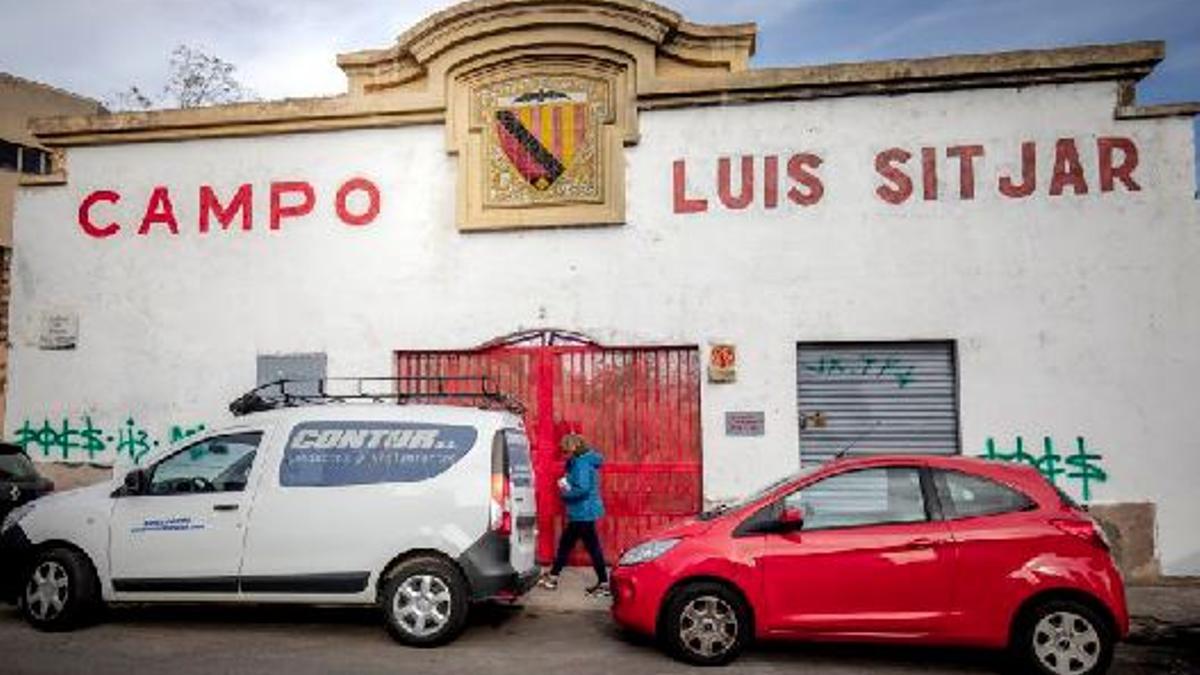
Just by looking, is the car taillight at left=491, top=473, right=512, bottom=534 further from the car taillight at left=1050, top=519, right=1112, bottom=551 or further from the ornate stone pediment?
the ornate stone pediment

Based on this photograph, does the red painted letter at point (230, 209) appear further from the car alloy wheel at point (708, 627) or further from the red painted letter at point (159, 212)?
the car alloy wheel at point (708, 627)

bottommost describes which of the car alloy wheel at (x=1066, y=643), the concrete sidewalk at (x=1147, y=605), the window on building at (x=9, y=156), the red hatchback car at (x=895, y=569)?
the concrete sidewalk at (x=1147, y=605)

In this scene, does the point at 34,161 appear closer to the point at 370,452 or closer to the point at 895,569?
the point at 370,452

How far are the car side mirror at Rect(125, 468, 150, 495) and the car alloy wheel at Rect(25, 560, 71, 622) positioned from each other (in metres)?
0.84

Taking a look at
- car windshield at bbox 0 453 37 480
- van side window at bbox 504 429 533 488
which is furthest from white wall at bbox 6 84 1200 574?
van side window at bbox 504 429 533 488

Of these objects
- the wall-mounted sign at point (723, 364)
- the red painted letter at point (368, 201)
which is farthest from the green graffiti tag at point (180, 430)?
the wall-mounted sign at point (723, 364)

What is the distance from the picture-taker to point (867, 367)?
419 inches

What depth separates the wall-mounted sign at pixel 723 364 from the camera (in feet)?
35.0

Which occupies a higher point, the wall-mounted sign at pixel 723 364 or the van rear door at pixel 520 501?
the wall-mounted sign at pixel 723 364

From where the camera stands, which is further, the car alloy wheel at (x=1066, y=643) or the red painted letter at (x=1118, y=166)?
the red painted letter at (x=1118, y=166)

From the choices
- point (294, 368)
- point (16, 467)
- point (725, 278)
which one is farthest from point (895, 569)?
point (16, 467)

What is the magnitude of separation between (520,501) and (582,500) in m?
1.62

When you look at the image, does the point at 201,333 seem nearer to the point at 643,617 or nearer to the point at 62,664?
the point at 62,664

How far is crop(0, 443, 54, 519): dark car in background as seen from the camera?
31.6 feet
